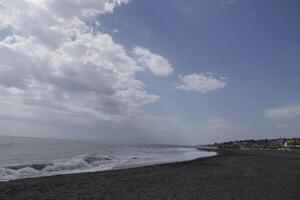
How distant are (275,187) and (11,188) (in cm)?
1142

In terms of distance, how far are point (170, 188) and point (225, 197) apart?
2.51 meters

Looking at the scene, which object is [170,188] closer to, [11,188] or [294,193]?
[294,193]

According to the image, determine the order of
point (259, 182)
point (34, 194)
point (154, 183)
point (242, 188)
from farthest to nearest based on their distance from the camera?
point (259, 182) < point (154, 183) < point (242, 188) < point (34, 194)

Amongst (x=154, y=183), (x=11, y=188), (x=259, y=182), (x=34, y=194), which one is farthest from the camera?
(x=259, y=182)

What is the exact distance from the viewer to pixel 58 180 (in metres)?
14.3

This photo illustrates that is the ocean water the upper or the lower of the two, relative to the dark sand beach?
upper

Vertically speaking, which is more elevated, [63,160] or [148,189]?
[63,160]

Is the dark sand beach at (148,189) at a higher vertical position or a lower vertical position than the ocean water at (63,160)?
lower

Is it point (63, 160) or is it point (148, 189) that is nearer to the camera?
point (148, 189)

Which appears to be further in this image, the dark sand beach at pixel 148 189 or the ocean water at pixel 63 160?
the ocean water at pixel 63 160

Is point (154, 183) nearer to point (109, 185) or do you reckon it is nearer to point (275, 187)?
point (109, 185)

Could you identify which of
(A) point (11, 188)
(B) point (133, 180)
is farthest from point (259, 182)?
(A) point (11, 188)

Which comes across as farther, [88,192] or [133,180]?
[133,180]

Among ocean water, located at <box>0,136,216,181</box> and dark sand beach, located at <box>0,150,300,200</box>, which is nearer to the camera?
dark sand beach, located at <box>0,150,300,200</box>
